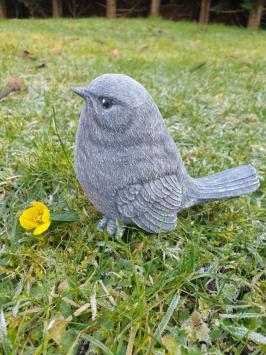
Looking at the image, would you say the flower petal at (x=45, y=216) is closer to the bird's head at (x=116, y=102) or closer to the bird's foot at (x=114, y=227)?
the bird's foot at (x=114, y=227)

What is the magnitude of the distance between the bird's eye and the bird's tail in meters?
0.54

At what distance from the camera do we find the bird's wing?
145 centimetres

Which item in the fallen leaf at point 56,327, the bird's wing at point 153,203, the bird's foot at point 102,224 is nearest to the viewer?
the fallen leaf at point 56,327

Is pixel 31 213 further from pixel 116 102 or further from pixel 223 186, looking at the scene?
pixel 223 186

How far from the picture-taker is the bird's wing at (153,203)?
→ 1.45m

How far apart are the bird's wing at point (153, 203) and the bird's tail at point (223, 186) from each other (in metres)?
0.13

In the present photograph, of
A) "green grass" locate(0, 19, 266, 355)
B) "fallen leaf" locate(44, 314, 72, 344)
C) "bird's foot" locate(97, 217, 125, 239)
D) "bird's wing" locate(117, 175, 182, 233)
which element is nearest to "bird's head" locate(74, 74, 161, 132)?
"bird's wing" locate(117, 175, 182, 233)

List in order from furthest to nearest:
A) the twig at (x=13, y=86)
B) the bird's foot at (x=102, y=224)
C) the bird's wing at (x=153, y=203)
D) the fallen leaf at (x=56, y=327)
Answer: the twig at (x=13, y=86) → the bird's foot at (x=102, y=224) → the bird's wing at (x=153, y=203) → the fallen leaf at (x=56, y=327)

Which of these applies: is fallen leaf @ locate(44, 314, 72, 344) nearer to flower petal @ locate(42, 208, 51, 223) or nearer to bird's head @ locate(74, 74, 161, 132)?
flower petal @ locate(42, 208, 51, 223)

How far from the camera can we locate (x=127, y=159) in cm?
139

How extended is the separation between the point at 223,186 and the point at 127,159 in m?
0.56

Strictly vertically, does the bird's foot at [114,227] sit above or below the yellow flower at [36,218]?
below

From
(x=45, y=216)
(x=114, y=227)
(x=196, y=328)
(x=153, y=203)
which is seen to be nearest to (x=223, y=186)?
(x=153, y=203)

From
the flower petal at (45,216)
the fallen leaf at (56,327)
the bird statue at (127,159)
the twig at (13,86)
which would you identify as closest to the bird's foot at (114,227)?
the bird statue at (127,159)
